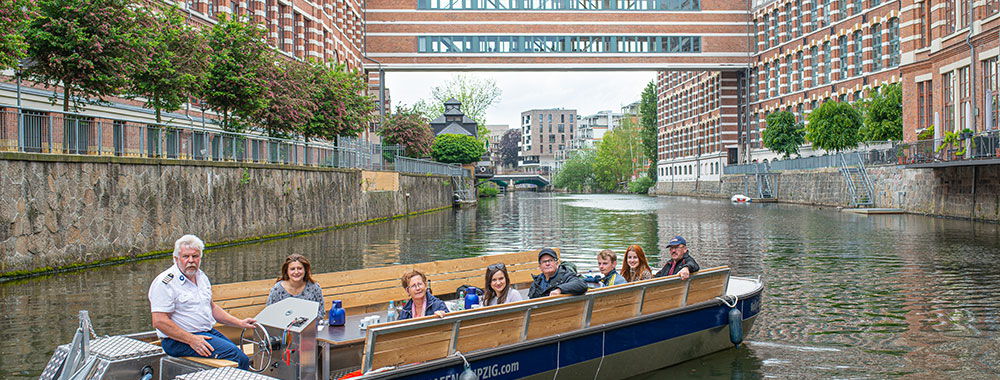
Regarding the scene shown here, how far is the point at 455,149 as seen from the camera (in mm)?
79312

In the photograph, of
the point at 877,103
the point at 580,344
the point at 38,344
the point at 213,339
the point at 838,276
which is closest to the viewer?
the point at 213,339

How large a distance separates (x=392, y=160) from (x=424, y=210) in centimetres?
597

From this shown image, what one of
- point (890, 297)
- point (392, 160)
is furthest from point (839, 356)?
point (392, 160)

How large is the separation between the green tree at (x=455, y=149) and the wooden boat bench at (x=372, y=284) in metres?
66.7

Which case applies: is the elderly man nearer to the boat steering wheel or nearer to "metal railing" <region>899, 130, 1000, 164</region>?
the boat steering wheel

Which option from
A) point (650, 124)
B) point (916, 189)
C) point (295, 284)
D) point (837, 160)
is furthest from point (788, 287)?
point (650, 124)

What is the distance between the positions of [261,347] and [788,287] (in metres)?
10.2

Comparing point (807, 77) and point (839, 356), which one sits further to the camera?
point (807, 77)

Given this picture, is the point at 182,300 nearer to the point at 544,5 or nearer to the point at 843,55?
the point at 843,55

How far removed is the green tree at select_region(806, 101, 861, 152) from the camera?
166ft

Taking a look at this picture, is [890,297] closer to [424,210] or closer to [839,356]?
[839,356]

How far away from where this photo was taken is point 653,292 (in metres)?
9.26

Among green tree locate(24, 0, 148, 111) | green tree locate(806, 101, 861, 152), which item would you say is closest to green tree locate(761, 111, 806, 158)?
green tree locate(806, 101, 861, 152)

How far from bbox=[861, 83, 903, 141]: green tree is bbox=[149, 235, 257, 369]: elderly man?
44.5 m
